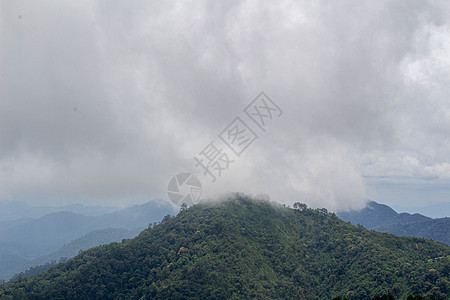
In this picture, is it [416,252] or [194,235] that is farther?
[194,235]

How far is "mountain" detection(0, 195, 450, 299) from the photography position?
169ft

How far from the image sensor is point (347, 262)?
6275 centimetres

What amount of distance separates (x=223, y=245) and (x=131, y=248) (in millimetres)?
20692

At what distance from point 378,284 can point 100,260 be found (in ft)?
174

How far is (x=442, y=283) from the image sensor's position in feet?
146

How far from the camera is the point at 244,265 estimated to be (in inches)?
2329

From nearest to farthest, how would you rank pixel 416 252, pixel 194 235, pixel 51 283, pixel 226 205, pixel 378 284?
1. pixel 378 284
2. pixel 51 283
3. pixel 416 252
4. pixel 194 235
5. pixel 226 205

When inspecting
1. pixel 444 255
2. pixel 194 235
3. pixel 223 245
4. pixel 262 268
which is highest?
pixel 194 235

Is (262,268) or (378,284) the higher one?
(262,268)

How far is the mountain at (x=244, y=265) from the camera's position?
169 feet

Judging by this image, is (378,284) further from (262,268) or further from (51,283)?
(51,283)

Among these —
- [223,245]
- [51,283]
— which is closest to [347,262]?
[223,245]

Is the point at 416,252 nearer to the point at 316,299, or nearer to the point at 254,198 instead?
the point at 316,299

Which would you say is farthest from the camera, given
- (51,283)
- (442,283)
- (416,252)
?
(416,252)
